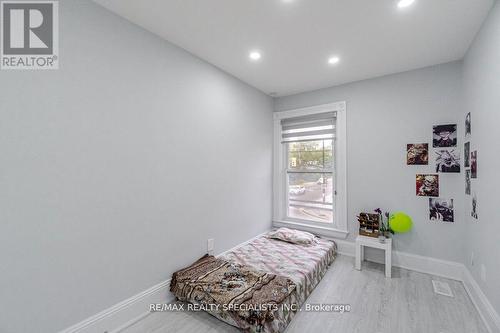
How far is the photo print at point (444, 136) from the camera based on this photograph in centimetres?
258

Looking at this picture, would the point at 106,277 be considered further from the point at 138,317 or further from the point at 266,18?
the point at 266,18

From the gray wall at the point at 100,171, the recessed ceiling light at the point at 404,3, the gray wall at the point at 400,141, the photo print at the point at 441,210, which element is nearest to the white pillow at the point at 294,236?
the gray wall at the point at 400,141

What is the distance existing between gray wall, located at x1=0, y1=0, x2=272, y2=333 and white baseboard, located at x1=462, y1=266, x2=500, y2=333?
257cm

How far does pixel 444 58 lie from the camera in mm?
2531

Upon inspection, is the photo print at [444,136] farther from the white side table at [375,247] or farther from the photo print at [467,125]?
the white side table at [375,247]

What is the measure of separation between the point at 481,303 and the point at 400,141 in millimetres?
1840

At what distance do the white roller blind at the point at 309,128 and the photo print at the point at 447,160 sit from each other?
4.34 feet

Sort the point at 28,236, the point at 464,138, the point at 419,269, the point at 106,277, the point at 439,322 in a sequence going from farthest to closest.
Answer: the point at 419,269
the point at 464,138
the point at 439,322
the point at 106,277
the point at 28,236

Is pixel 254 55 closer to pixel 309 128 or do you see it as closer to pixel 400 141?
pixel 309 128

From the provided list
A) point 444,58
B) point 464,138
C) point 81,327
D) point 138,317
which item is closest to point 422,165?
point 464,138

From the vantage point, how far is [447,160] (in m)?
2.60

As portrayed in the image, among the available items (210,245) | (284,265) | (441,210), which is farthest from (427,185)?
(210,245)

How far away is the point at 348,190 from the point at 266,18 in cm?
255

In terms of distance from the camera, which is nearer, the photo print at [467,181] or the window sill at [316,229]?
the photo print at [467,181]
